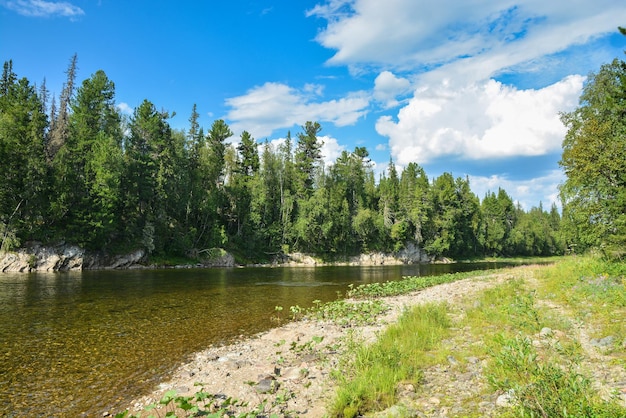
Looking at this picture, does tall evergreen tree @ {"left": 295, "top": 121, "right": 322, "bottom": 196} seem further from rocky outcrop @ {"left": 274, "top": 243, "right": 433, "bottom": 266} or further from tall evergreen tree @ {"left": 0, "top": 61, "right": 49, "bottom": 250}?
tall evergreen tree @ {"left": 0, "top": 61, "right": 49, "bottom": 250}

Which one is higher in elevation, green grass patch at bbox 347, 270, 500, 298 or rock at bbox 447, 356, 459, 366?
rock at bbox 447, 356, 459, 366

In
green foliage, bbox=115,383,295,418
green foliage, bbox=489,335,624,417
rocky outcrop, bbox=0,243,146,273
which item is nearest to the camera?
green foliage, bbox=489,335,624,417

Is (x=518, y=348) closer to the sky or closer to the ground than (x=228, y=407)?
closer to the sky

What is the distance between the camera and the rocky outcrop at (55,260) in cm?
4381

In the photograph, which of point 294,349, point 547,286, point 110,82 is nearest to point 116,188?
point 110,82

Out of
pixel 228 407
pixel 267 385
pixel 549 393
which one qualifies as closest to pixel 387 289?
pixel 267 385

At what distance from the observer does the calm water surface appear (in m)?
9.03

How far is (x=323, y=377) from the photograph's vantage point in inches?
359

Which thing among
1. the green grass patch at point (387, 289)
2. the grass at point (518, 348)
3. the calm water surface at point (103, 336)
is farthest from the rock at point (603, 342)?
the green grass patch at point (387, 289)

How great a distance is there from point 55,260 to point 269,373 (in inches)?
1992

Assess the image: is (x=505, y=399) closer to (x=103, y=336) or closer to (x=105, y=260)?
(x=103, y=336)

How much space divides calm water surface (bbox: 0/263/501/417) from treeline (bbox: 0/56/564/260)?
2714 centimetres

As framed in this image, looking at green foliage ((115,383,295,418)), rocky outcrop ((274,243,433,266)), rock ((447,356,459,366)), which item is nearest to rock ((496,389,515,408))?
rock ((447,356,459,366))

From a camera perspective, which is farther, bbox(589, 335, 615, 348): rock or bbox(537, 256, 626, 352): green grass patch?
bbox(537, 256, 626, 352): green grass patch
